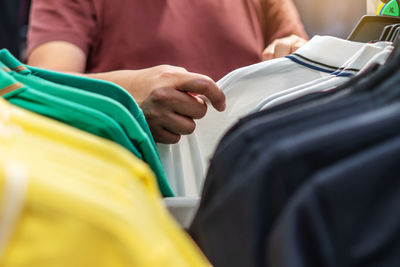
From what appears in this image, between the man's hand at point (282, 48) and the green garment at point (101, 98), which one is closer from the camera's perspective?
the green garment at point (101, 98)

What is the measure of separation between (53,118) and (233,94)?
0.29 metres

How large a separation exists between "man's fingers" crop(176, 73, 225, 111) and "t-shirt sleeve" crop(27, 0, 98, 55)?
0.99ft

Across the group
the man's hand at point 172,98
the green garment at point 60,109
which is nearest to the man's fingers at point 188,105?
the man's hand at point 172,98

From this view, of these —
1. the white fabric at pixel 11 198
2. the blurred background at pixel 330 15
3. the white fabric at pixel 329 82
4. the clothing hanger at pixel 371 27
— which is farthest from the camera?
the blurred background at pixel 330 15

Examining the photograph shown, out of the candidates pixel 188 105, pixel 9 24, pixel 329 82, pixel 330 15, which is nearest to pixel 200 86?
pixel 188 105

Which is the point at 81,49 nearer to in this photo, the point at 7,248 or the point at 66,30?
the point at 66,30

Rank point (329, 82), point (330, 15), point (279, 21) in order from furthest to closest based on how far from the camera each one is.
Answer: point (330, 15) → point (279, 21) → point (329, 82)

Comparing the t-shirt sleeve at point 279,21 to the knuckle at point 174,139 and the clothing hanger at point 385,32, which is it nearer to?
the clothing hanger at point 385,32

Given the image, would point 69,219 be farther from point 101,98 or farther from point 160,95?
point 160,95

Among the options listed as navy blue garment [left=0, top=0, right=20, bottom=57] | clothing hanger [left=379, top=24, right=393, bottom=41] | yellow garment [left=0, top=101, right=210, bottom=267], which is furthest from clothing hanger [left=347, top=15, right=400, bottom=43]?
navy blue garment [left=0, top=0, right=20, bottom=57]

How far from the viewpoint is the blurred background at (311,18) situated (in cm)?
90

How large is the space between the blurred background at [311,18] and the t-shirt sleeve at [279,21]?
32 cm

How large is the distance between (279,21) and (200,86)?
1.32 feet

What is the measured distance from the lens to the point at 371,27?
2.10 feet
